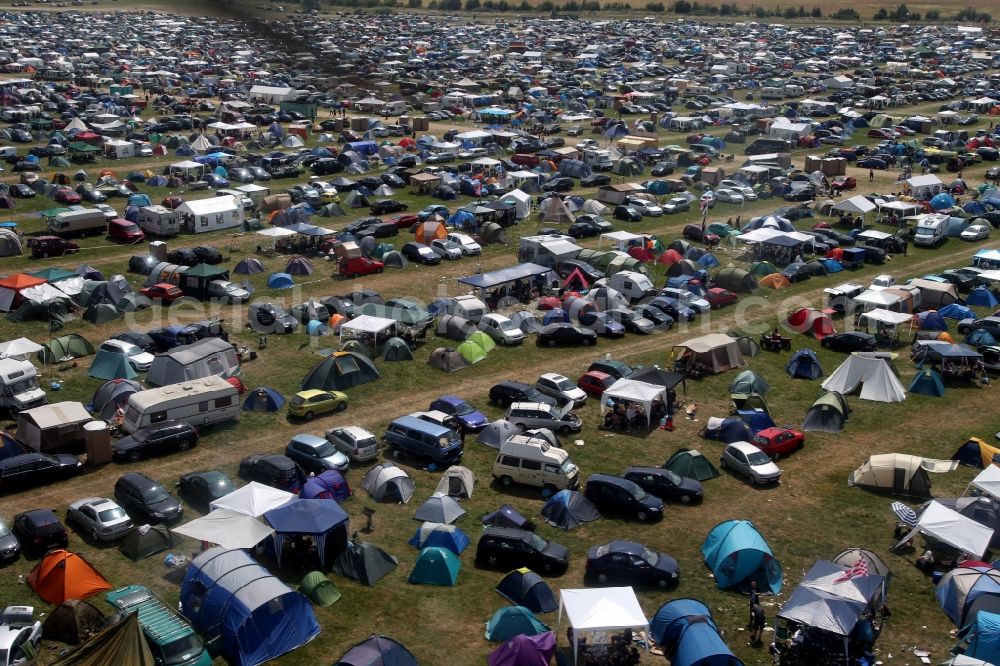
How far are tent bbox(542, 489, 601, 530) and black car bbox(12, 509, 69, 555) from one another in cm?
932

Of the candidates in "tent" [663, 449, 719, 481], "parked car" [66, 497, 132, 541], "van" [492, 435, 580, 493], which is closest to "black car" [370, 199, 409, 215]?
"van" [492, 435, 580, 493]

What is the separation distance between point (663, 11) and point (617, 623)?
163m

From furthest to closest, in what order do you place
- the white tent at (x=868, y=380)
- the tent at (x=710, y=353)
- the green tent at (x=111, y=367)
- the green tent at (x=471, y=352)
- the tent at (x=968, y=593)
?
the green tent at (x=471, y=352), the tent at (x=710, y=353), the white tent at (x=868, y=380), the green tent at (x=111, y=367), the tent at (x=968, y=593)

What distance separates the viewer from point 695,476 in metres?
21.2

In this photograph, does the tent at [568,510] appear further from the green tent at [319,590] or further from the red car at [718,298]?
the red car at [718,298]

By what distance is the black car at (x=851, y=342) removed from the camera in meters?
29.8

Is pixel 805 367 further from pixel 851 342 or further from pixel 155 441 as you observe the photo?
pixel 155 441

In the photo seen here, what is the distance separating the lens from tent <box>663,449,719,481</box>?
21.2 metres

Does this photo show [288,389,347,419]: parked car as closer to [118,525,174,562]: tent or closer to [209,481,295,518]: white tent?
[209,481,295,518]: white tent

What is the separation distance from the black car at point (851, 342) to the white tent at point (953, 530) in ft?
38.8

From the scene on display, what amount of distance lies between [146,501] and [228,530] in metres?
2.52

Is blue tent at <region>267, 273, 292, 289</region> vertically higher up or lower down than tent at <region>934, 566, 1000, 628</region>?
lower down

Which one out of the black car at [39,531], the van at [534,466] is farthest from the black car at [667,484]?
the black car at [39,531]

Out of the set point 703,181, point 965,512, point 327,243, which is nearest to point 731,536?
point 965,512
